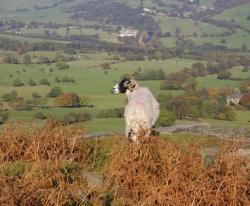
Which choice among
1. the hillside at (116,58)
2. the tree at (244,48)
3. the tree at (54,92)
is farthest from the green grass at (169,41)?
the tree at (54,92)

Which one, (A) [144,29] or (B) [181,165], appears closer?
(B) [181,165]

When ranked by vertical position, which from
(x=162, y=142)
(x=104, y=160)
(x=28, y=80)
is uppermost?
(x=162, y=142)

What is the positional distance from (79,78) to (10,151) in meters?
68.1

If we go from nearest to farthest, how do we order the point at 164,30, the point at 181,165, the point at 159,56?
the point at 181,165, the point at 159,56, the point at 164,30

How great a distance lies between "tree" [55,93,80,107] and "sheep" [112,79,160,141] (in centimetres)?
4706

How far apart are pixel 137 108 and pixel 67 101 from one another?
157 ft

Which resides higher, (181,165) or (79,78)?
(181,165)

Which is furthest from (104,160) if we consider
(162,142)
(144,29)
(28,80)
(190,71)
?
(144,29)

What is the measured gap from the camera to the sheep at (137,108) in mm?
9406

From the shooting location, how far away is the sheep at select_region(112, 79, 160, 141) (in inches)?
370

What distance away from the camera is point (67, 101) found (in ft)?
187

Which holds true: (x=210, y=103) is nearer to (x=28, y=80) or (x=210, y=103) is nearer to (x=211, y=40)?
(x=28, y=80)

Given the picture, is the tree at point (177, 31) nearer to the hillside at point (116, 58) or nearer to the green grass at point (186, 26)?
the hillside at point (116, 58)

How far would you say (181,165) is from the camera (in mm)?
7742
